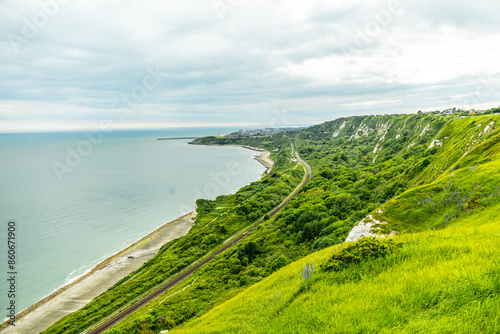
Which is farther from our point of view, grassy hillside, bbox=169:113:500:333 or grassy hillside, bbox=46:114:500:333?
grassy hillside, bbox=46:114:500:333

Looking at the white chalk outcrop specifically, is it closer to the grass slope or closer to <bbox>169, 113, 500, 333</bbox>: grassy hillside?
the grass slope

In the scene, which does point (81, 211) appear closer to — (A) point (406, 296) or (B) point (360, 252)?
(B) point (360, 252)

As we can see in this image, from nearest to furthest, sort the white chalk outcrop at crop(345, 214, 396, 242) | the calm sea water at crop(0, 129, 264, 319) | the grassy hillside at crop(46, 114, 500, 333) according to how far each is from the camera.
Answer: the grassy hillside at crop(46, 114, 500, 333)
the white chalk outcrop at crop(345, 214, 396, 242)
the calm sea water at crop(0, 129, 264, 319)

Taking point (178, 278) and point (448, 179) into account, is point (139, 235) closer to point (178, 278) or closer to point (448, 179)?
point (178, 278)

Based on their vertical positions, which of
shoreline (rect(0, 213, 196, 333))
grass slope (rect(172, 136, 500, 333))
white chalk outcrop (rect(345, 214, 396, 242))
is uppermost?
grass slope (rect(172, 136, 500, 333))

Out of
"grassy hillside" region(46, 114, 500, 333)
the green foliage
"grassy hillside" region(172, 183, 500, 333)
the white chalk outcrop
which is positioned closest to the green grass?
"grassy hillside" region(172, 183, 500, 333)

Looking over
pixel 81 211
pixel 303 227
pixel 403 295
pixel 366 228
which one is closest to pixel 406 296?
pixel 403 295
